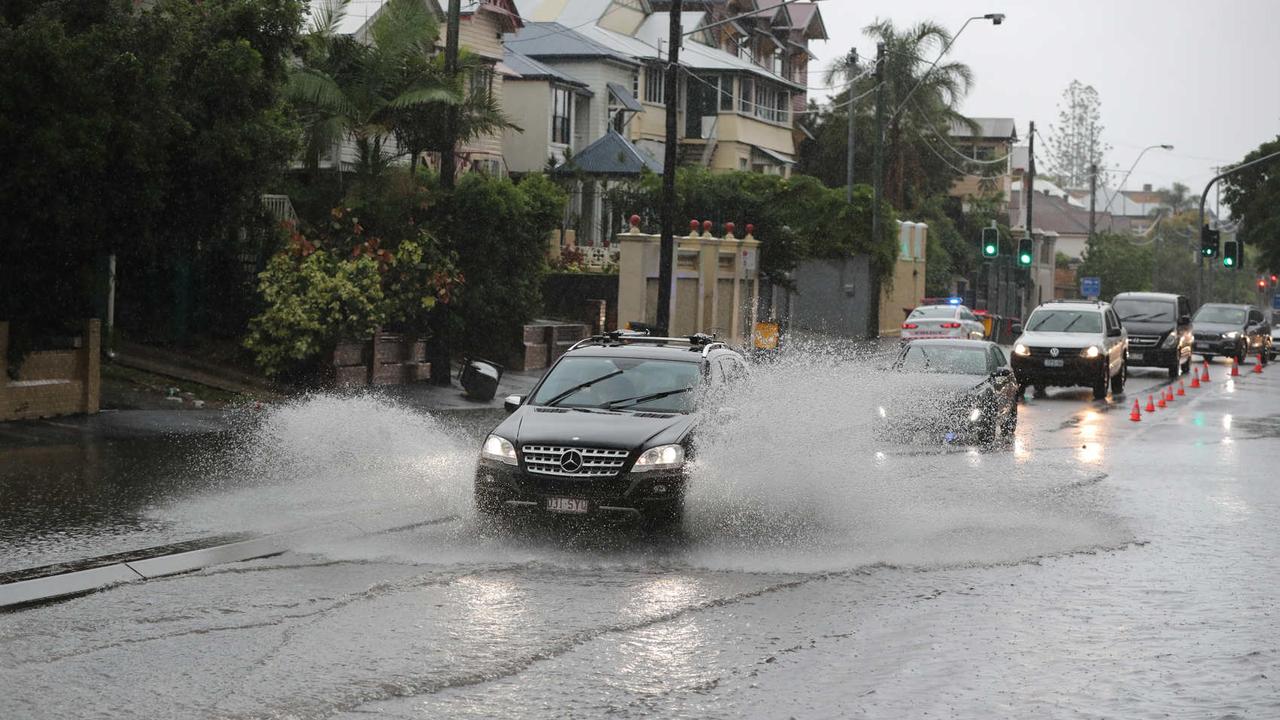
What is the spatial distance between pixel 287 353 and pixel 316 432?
5.57 metres

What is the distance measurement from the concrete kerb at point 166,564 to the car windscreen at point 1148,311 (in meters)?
30.1

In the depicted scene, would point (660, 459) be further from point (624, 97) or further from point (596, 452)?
point (624, 97)

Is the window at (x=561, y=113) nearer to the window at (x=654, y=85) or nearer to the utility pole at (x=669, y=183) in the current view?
the window at (x=654, y=85)

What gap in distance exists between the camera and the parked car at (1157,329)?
39.4 meters

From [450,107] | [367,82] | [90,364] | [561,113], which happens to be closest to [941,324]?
[561,113]

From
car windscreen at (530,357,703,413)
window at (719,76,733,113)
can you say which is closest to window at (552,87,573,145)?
window at (719,76,733,113)

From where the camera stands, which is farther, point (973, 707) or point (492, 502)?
point (492, 502)

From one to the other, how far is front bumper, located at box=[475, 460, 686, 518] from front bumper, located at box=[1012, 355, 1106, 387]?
20.1m

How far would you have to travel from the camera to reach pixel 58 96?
60.3 ft

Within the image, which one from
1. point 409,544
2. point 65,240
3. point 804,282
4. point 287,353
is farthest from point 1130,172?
point 409,544

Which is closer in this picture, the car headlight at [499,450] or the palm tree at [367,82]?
the car headlight at [499,450]

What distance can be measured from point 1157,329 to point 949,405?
2028cm

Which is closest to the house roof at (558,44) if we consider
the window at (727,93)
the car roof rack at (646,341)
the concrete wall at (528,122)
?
the concrete wall at (528,122)

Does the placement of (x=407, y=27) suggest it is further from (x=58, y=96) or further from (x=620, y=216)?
(x=620, y=216)
